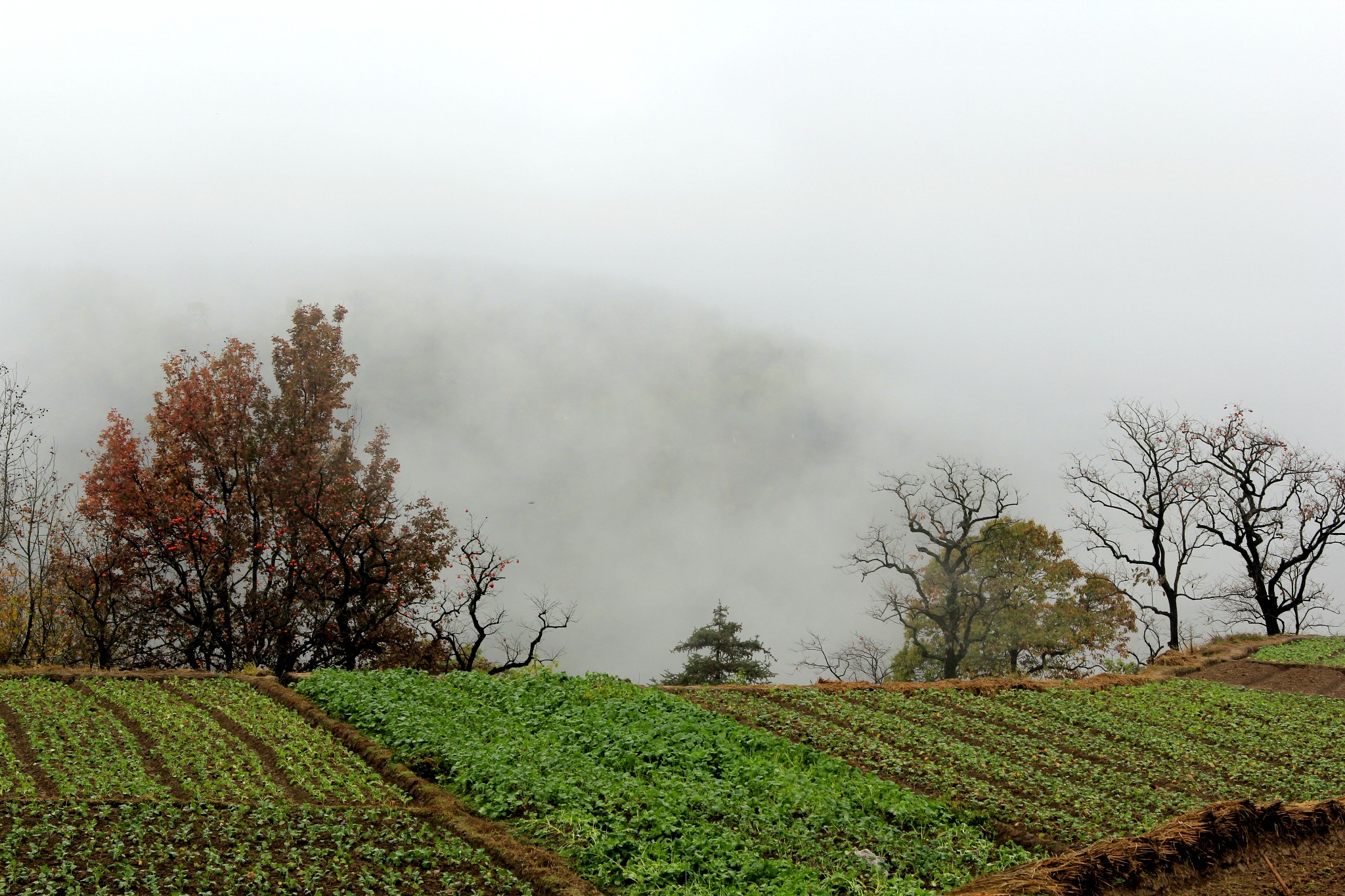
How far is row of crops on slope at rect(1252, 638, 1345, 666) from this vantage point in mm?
25812

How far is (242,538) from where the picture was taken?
2583 centimetres

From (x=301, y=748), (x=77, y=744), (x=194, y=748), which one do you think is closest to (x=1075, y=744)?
(x=301, y=748)

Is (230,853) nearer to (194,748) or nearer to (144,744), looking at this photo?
(194,748)

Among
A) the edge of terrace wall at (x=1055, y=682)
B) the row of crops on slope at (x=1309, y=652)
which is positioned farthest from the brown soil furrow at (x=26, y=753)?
the row of crops on slope at (x=1309, y=652)

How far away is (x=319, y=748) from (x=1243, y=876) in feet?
41.7

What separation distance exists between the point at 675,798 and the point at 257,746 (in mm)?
7147

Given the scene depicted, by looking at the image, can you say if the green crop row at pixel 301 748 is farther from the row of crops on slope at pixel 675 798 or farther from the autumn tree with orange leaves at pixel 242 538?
the autumn tree with orange leaves at pixel 242 538

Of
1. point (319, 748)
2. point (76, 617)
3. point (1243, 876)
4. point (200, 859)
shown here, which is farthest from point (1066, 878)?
point (76, 617)

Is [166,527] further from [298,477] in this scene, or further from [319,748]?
[319,748]

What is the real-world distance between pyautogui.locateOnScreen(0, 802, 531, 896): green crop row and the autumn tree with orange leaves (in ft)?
50.3

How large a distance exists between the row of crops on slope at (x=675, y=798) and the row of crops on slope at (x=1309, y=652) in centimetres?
2173

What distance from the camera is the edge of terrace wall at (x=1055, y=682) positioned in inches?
755

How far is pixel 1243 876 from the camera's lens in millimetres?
8984

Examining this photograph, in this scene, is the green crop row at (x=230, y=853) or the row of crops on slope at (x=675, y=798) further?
the row of crops on slope at (x=675, y=798)
